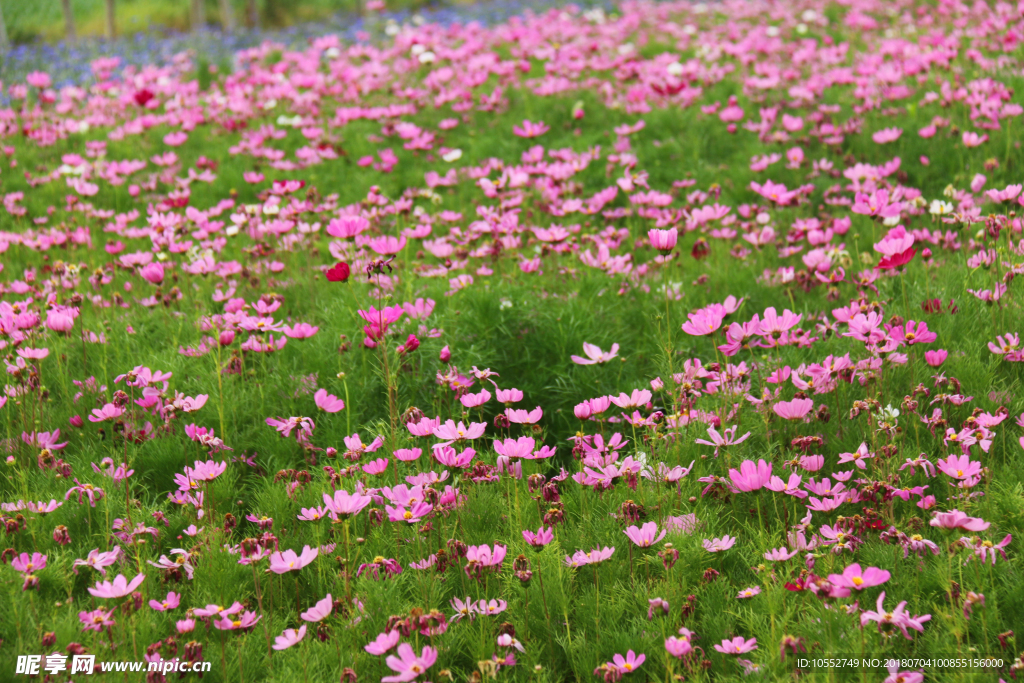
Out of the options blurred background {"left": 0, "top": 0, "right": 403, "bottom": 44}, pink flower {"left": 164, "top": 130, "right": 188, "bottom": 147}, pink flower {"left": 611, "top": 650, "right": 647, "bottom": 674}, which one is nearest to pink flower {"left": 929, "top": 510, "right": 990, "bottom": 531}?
pink flower {"left": 611, "top": 650, "right": 647, "bottom": 674}

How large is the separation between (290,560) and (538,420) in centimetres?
107

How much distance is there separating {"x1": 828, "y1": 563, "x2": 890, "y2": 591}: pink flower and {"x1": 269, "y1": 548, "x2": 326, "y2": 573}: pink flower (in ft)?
4.21

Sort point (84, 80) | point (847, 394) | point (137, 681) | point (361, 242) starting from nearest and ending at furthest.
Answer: point (137, 681) → point (847, 394) → point (361, 242) → point (84, 80)

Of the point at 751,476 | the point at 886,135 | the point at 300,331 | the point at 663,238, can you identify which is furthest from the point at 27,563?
the point at 886,135

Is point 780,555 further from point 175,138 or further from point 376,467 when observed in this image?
point 175,138

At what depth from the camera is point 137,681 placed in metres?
1.85

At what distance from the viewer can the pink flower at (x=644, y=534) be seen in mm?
2139

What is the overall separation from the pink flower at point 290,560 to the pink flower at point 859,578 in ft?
4.21

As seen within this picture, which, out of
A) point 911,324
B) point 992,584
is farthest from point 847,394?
point 992,584

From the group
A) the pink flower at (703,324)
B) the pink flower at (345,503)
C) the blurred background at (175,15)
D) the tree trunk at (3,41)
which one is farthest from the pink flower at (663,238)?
the blurred background at (175,15)

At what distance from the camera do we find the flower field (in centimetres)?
200

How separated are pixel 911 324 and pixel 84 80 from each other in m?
10.5

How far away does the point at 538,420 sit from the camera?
290 cm

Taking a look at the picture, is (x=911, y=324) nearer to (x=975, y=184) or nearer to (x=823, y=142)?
(x=975, y=184)
